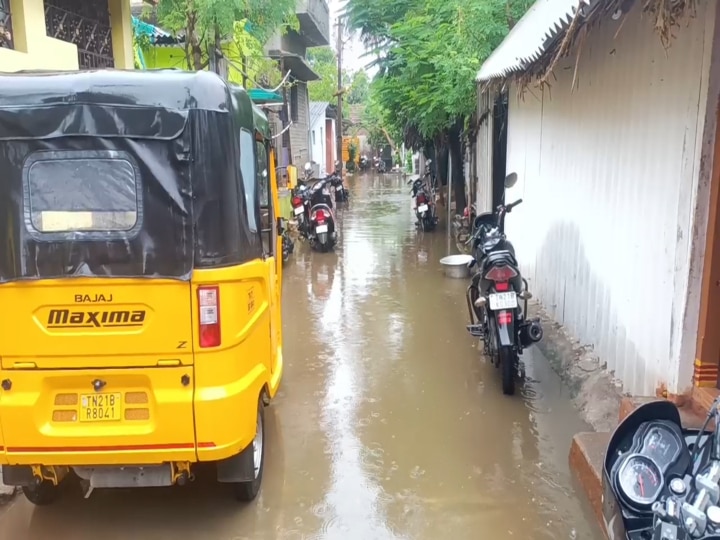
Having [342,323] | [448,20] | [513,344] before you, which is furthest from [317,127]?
[513,344]

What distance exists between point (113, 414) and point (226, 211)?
117 cm

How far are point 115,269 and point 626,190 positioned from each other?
11.7 feet

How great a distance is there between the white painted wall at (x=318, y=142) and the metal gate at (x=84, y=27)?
65.2ft

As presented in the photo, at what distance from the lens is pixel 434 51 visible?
36.4 feet

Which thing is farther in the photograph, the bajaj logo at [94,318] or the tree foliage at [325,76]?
the tree foliage at [325,76]

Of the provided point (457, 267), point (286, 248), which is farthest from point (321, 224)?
point (457, 267)

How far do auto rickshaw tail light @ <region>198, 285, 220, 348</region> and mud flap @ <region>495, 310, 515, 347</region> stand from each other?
8.85 feet

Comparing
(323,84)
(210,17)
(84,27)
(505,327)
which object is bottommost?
(505,327)

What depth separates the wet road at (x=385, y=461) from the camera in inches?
146

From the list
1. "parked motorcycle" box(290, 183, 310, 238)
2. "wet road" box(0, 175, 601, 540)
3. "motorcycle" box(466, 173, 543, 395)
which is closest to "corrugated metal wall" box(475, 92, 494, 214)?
"parked motorcycle" box(290, 183, 310, 238)

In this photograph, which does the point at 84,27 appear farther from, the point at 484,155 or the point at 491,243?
the point at 484,155

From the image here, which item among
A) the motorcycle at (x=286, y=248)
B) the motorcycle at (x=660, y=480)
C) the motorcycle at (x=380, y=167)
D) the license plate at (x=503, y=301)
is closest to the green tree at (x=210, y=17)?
the motorcycle at (x=286, y=248)

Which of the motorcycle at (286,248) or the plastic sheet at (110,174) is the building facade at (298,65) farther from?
the plastic sheet at (110,174)

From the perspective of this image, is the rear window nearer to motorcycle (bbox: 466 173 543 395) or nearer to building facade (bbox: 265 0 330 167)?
motorcycle (bbox: 466 173 543 395)
